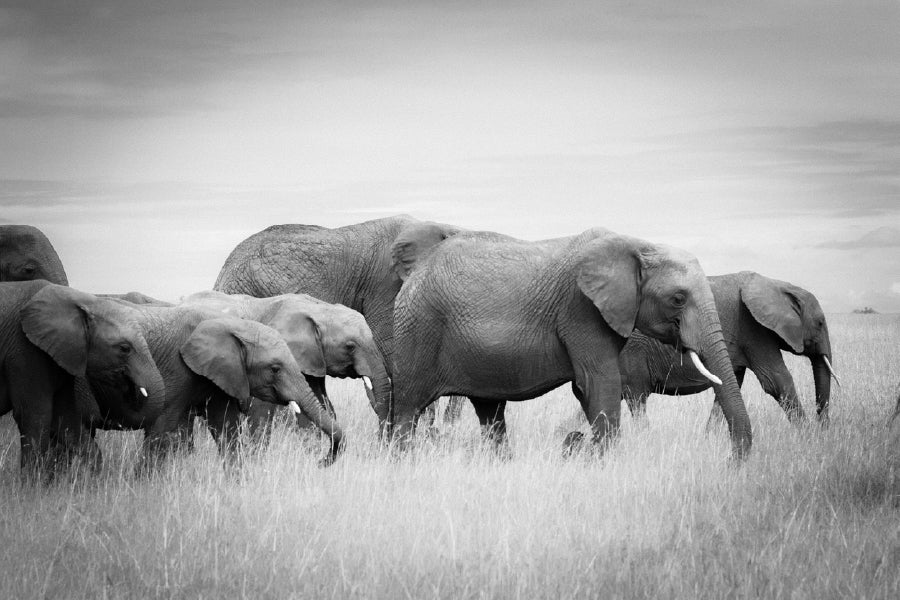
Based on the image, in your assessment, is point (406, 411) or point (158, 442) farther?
point (406, 411)

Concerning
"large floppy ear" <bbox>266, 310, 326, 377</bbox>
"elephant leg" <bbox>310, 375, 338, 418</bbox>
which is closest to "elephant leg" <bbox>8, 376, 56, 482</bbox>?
"large floppy ear" <bbox>266, 310, 326, 377</bbox>

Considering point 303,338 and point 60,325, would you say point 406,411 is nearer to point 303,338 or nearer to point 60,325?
point 303,338

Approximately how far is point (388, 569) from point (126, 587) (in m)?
1.54

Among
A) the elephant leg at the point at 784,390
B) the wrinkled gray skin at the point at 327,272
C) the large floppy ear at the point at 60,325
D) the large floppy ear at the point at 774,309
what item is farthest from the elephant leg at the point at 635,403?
the large floppy ear at the point at 60,325

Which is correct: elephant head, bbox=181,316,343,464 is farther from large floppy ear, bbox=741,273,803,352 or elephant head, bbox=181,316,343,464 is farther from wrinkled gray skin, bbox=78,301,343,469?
large floppy ear, bbox=741,273,803,352

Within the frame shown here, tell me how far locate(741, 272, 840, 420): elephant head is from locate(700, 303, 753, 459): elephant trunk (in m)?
3.05

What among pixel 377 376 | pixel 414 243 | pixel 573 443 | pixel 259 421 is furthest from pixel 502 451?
pixel 414 243

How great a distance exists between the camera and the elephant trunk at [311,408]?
11.0m

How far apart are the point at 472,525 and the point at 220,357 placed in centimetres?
344

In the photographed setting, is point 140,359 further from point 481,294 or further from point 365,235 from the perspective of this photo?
point 365,235

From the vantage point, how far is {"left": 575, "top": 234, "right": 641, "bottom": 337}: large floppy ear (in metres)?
10.9

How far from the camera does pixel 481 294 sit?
1165cm

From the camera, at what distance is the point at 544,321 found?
37.4ft

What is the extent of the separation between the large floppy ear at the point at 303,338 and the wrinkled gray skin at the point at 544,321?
42.3 inches
